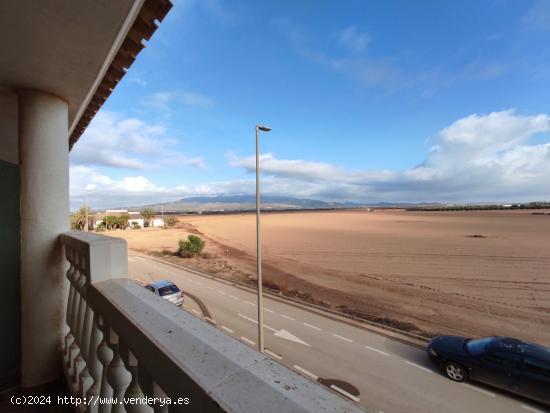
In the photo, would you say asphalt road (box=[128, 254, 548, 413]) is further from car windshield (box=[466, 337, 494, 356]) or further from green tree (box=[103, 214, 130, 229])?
green tree (box=[103, 214, 130, 229])

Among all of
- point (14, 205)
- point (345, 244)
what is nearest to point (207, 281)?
point (14, 205)

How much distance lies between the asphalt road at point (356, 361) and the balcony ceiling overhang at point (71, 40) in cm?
482

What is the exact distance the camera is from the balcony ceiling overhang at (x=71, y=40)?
6.53 feet

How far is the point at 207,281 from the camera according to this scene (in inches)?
736

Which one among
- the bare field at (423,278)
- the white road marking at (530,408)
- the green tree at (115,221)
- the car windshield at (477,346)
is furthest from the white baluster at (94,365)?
the green tree at (115,221)

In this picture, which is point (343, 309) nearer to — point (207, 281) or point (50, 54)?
point (207, 281)

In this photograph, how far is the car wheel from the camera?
26.9 feet

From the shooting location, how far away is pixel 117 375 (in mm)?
1472

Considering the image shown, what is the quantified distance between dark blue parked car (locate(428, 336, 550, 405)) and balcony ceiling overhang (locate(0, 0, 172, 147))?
407 inches

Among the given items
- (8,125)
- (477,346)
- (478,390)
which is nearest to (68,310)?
(8,125)

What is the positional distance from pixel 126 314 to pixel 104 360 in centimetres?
65

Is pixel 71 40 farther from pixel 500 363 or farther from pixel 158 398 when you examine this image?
pixel 500 363

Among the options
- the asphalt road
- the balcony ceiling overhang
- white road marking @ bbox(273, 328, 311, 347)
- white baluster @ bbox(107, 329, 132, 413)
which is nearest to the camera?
white baluster @ bbox(107, 329, 132, 413)

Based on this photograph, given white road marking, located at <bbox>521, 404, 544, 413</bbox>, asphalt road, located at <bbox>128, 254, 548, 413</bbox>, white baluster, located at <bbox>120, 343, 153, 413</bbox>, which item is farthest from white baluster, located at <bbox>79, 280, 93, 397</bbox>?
white road marking, located at <bbox>521, 404, 544, 413</bbox>
